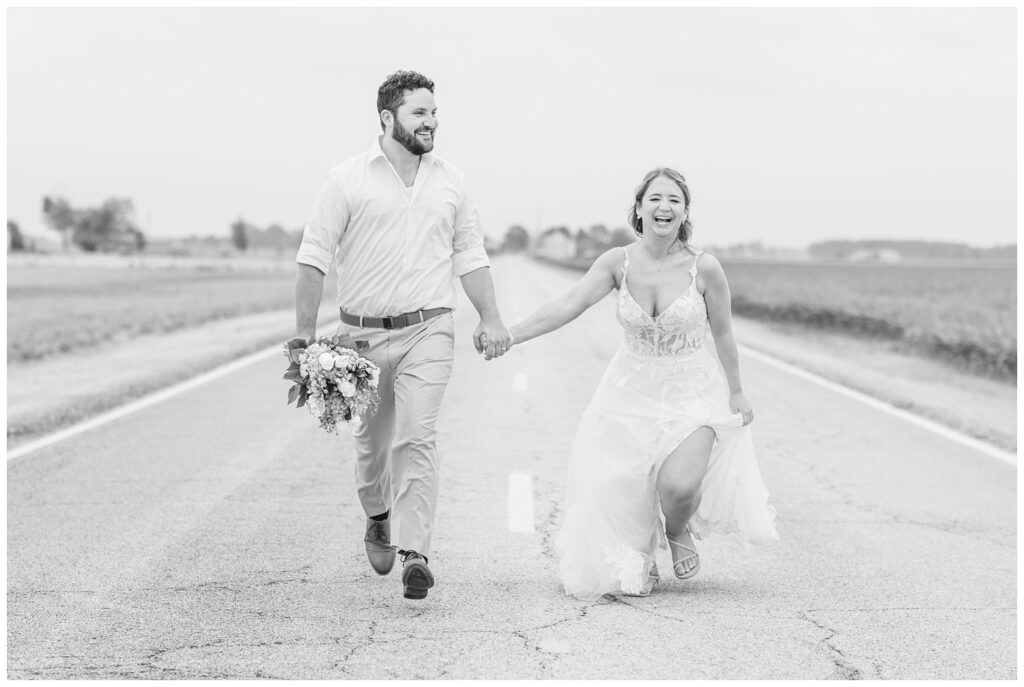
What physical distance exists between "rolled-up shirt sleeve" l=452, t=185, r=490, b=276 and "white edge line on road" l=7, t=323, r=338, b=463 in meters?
1.52

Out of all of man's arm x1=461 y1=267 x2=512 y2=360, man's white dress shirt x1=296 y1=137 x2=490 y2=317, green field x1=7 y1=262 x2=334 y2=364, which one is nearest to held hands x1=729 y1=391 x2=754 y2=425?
man's arm x1=461 y1=267 x2=512 y2=360

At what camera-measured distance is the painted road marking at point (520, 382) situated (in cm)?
1407

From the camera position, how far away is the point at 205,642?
16.2ft

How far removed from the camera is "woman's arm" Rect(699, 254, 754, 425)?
19.2 ft

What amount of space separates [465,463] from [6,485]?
310 centimetres

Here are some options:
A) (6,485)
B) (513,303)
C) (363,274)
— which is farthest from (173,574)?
(513,303)

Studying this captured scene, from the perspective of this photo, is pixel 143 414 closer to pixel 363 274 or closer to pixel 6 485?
pixel 6 485

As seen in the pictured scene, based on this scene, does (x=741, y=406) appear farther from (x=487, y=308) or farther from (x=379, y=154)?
(x=379, y=154)

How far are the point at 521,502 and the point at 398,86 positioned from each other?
9.94 feet

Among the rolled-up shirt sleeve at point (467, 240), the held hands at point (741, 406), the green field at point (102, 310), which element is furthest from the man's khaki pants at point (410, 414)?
the green field at point (102, 310)

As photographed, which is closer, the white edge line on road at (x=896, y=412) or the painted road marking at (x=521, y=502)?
the painted road marking at (x=521, y=502)

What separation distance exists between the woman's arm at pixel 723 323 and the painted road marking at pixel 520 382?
25.4 feet

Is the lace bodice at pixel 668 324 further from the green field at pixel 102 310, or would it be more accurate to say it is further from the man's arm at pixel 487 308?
the green field at pixel 102 310

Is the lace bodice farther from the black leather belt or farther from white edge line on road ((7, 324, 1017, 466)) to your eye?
white edge line on road ((7, 324, 1017, 466))
